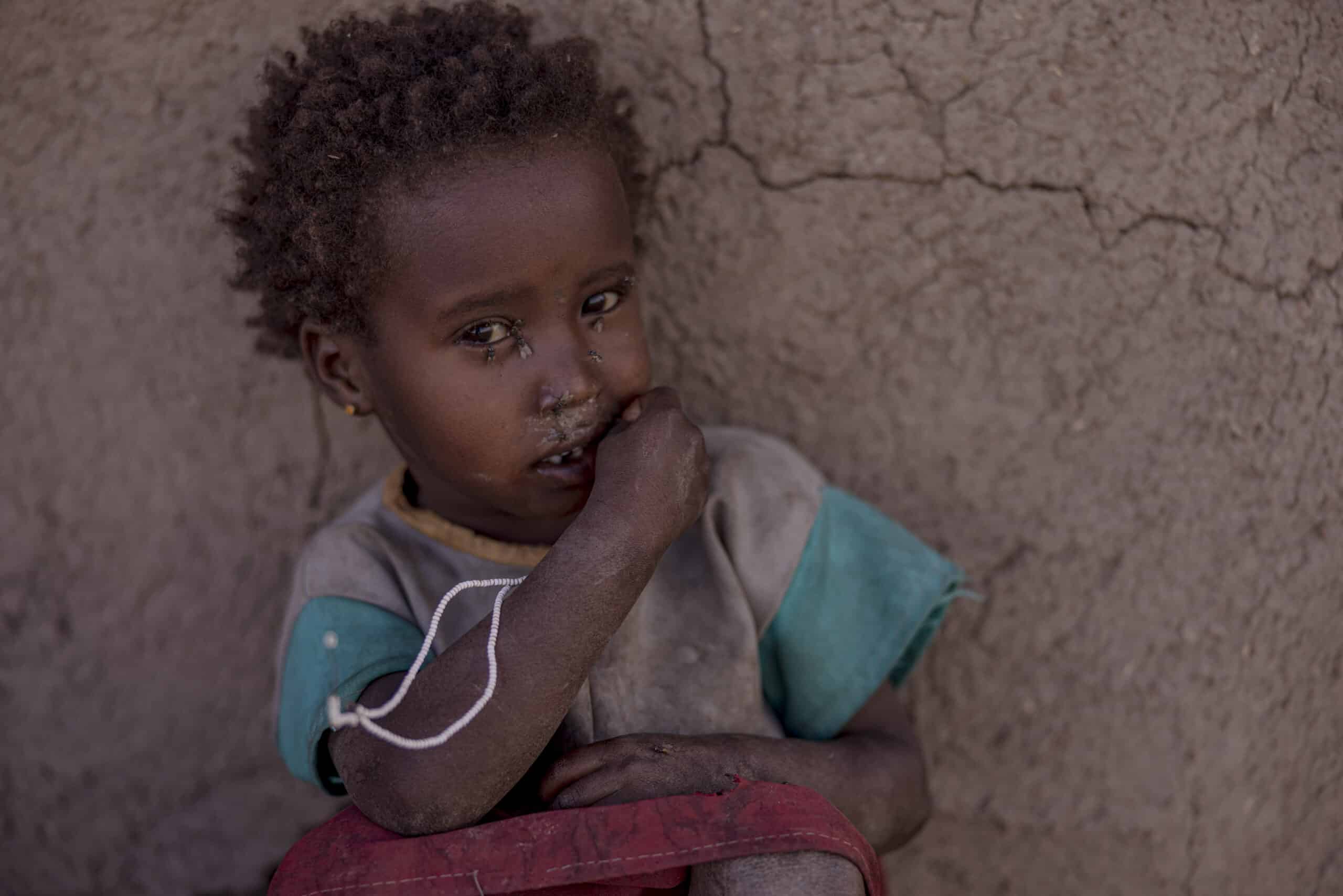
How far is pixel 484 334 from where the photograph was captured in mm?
1304

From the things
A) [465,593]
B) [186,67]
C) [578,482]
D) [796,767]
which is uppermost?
[186,67]

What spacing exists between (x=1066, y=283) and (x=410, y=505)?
986mm

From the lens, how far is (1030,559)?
1666mm

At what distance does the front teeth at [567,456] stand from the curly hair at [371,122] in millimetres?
278

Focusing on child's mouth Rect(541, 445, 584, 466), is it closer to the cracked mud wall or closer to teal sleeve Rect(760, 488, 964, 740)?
teal sleeve Rect(760, 488, 964, 740)

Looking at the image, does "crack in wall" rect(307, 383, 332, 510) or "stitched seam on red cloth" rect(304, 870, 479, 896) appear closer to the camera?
"stitched seam on red cloth" rect(304, 870, 479, 896)

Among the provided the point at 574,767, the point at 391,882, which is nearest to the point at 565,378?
the point at 574,767

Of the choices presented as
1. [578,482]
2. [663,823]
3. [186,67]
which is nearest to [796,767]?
[663,823]

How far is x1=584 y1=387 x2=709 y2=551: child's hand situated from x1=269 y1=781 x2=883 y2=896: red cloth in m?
0.30

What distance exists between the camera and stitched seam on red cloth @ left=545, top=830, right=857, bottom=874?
1129 mm

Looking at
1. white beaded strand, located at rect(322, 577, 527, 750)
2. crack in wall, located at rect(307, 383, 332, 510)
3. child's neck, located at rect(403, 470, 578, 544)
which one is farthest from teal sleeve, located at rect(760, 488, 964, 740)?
crack in wall, located at rect(307, 383, 332, 510)

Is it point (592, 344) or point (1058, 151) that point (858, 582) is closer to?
point (592, 344)

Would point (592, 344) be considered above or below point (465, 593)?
above

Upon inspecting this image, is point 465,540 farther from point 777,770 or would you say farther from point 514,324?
point 777,770
